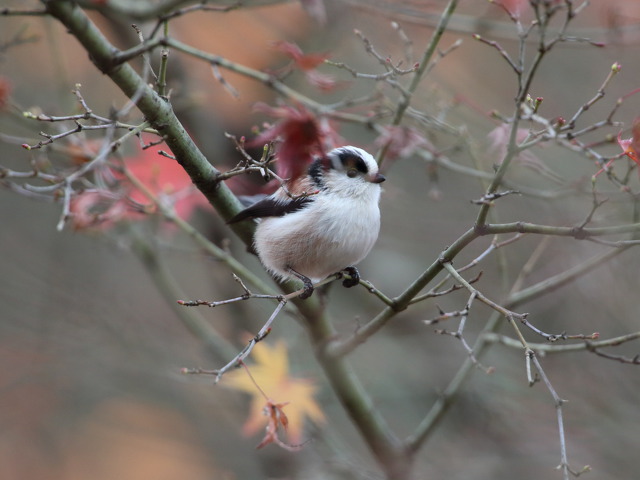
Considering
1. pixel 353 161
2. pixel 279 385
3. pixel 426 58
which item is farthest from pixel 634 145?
pixel 279 385

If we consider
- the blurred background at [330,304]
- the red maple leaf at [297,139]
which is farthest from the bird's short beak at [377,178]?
the red maple leaf at [297,139]

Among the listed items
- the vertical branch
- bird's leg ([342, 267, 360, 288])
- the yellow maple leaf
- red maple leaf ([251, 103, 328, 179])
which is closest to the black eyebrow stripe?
the vertical branch

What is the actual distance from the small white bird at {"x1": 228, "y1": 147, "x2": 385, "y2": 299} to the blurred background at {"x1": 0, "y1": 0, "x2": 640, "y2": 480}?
0.60 metres

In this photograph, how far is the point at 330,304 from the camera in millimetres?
4699

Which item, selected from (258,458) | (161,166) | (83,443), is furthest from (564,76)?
(83,443)

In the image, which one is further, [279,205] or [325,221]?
[279,205]

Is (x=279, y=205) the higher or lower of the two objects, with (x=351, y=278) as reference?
higher

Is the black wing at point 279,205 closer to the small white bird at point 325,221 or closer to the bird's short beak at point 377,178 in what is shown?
the small white bird at point 325,221

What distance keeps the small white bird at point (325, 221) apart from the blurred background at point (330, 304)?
1.96ft

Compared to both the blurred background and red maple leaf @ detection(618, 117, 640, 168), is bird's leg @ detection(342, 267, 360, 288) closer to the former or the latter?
the blurred background

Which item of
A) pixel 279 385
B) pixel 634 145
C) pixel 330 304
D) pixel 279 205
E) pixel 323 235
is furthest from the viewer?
pixel 330 304

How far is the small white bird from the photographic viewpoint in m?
2.47

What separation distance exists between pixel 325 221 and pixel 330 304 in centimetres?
228

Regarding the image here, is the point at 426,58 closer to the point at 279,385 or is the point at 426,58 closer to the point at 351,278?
the point at 351,278
